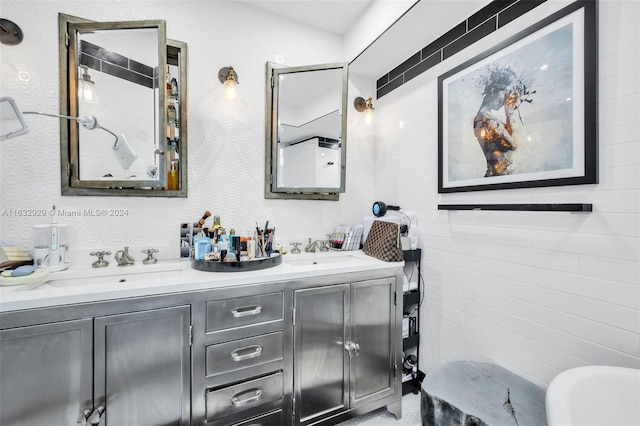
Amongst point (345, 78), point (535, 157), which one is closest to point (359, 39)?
point (345, 78)

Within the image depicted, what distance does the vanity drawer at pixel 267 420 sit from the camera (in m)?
1.33

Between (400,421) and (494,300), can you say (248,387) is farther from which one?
(494,300)

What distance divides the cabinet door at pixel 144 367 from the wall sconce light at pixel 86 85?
1.24 meters

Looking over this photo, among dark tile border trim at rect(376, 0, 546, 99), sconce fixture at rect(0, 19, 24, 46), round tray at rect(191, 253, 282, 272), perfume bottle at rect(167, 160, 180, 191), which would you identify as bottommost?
round tray at rect(191, 253, 282, 272)

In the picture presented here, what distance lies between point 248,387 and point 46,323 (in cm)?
86

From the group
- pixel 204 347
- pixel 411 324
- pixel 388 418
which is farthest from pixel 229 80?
pixel 388 418

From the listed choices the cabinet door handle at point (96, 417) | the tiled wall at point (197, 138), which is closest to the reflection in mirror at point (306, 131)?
the tiled wall at point (197, 138)

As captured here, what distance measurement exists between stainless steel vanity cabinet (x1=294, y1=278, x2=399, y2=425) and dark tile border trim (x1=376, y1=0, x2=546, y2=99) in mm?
1532

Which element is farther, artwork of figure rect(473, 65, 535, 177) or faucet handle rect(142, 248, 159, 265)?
faucet handle rect(142, 248, 159, 265)

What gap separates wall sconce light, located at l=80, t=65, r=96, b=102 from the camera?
1.51 m

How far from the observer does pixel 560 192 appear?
122 centimetres

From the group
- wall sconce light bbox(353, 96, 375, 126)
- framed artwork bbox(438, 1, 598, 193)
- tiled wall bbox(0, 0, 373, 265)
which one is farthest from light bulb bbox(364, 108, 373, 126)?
framed artwork bbox(438, 1, 598, 193)

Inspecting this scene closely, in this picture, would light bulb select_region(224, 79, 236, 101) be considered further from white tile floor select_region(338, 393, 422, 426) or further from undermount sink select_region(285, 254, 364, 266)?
white tile floor select_region(338, 393, 422, 426)

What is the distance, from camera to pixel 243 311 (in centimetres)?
131
